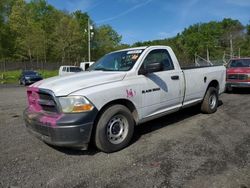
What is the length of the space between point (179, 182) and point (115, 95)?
177 cm

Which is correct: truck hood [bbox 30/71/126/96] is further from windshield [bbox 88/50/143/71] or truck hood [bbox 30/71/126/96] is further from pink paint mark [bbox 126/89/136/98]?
windshield [bbox 88/50/143/71]

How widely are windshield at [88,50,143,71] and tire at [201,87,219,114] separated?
107 inches

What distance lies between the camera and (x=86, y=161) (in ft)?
14.2

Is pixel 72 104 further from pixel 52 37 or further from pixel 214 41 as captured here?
pixel 214 41

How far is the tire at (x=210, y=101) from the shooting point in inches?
285

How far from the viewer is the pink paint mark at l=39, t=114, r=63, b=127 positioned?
415cm

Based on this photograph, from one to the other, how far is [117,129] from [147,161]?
844 mm

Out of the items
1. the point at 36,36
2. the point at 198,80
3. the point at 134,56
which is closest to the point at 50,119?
the point at 134,56

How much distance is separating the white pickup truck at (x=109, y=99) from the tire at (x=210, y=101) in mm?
1129

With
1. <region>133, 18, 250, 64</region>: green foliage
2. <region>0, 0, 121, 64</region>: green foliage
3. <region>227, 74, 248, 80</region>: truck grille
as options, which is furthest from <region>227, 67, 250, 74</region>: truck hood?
<region>133, 18, 250, 64</region>: green foliage

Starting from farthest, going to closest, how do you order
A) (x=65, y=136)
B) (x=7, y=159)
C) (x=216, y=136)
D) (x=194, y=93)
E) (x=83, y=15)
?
1. (x=83, y=15)
2. (x=194, y=93)
3. (x=216, y=136)
4. (x=7, y=159)
5. (x=65, y=136)

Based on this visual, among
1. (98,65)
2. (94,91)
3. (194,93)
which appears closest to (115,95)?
(94,91)

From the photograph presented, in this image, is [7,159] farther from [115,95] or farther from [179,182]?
[179,182]

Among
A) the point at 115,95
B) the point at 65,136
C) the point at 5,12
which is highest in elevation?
the point at 5,12
